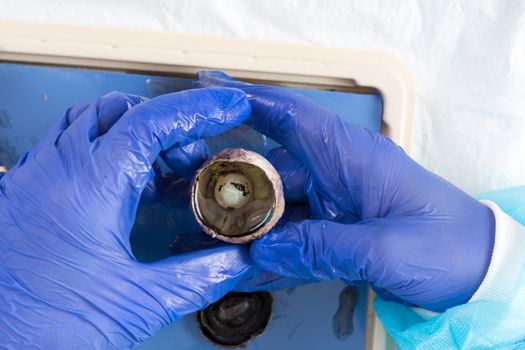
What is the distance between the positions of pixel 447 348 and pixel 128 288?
1.80 feet

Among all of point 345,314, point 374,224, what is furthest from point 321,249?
point 345,314

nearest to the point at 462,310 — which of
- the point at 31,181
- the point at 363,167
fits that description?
the point at 363,167

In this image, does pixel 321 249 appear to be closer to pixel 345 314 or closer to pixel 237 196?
pixel 237 196

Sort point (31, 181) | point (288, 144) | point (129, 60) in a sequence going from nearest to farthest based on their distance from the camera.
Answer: point (31, 181)
point (288, 144)
point (129, 60)

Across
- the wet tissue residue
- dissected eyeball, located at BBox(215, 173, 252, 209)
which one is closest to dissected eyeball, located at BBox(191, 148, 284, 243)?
dissected eyeball, located at BBox(215, 173, 252, 209)

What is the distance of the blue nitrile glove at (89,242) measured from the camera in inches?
31.4

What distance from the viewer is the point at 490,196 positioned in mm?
1047

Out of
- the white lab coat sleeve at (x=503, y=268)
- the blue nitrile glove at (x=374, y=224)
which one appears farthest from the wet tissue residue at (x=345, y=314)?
the white lab coat sleeve at (x=503, y=268)

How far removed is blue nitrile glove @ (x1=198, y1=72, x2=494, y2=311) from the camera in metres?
0.84

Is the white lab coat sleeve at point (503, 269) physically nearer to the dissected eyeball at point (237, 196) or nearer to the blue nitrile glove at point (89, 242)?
the dissected eyeball at point (237, 196)

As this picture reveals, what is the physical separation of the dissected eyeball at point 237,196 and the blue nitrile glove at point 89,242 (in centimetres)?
8

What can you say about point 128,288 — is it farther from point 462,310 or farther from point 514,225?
point 514,225

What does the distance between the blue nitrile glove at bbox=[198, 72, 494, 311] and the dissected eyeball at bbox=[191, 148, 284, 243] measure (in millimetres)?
44

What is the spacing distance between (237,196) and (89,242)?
25cm
